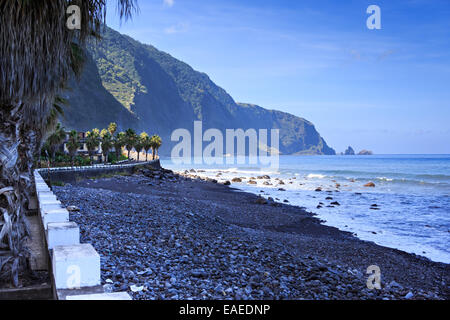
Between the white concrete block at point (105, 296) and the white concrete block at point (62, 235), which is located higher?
the white concrete block at point (62, 235)

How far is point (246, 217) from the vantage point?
66.2 ft

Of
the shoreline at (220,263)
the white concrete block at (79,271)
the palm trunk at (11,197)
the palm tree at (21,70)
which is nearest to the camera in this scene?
the white concrete block at (79,271)

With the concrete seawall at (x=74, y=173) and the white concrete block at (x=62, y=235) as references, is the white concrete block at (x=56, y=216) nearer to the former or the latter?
the white concrete block at (x=62, y=235)

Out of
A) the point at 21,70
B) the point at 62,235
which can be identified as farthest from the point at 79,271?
the point at 21,70

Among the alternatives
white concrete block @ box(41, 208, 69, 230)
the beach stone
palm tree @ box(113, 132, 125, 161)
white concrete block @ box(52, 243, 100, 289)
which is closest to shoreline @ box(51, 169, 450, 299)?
the beach stone

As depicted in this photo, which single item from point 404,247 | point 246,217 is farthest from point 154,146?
point 404,247

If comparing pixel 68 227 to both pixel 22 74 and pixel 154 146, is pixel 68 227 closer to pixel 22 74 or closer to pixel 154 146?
pixel 22 74

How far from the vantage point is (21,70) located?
15.3ft

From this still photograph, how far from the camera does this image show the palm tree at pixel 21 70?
4566 mm

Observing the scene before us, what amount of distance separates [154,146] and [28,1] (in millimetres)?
94522

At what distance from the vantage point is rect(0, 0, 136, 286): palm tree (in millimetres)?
4566

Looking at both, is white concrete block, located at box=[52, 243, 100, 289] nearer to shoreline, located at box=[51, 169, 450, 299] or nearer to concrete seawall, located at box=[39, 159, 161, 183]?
shoreline, located at box=[51, 169, 450, 299]

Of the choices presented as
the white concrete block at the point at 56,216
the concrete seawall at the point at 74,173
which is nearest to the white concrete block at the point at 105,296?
the white concrete block at the point at 56,216

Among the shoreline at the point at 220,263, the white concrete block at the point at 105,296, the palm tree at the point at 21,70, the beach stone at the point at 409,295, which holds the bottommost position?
the beach stone at the point at 409,295
